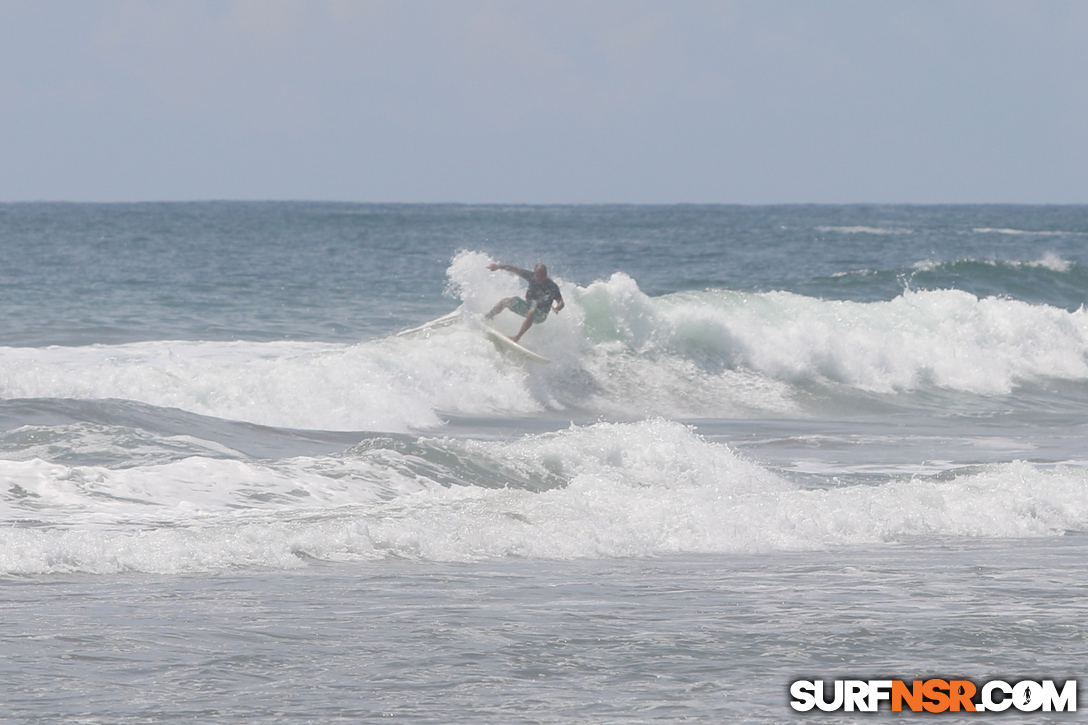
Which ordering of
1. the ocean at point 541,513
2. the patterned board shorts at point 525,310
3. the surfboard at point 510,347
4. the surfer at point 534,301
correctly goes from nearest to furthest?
the ocean at point 541,513
the surfboard at point 510,347
the surfer at point 534,301
the patterned board shorts at point 525,310

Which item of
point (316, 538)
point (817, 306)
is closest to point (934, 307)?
point (817, 306)

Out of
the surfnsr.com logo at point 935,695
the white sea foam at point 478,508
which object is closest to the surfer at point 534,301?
the white sea foam at point 478,508

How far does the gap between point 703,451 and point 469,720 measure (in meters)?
6.87

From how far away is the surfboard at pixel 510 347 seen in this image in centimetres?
1806

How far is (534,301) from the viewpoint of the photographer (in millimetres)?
18625

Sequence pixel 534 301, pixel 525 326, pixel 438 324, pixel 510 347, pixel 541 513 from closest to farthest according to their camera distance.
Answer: pixel 541 513 < pixel 510 347 < pixel 525 326 < pixel 534 301 < pixel 438 324

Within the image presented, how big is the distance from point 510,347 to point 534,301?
917 millimetres

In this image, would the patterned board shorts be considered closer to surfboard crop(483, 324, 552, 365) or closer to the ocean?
the ocean

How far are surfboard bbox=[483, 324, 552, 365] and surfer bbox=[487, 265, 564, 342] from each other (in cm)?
27

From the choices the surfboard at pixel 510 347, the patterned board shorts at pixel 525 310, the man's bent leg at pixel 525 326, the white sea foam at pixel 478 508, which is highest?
the patterned board shorts at pixel 525 310

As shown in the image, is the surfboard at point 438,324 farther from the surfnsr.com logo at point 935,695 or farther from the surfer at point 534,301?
the surfnsr.com logo at point 935,695

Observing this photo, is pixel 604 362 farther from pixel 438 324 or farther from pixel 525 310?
Result: pixel 438 324

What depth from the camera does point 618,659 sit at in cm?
565

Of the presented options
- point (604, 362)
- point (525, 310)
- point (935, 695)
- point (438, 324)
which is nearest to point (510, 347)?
point (525, 310)
